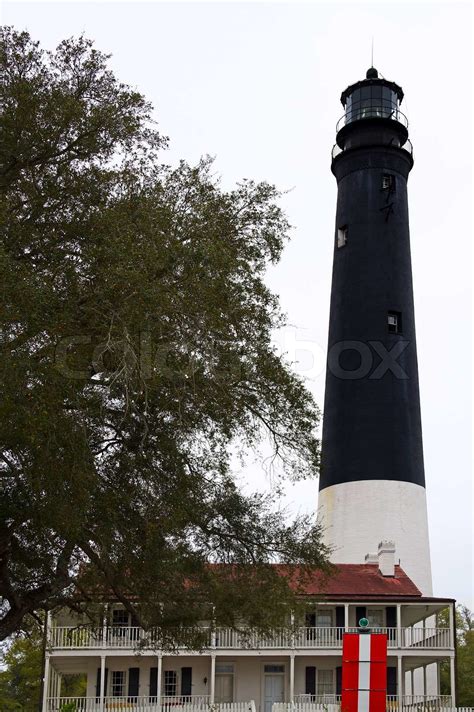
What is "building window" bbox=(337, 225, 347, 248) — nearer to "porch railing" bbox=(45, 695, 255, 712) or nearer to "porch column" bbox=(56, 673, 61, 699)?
"porch railing" bbox=(45, 695, 255, 712)

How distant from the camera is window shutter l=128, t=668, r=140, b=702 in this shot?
117ft

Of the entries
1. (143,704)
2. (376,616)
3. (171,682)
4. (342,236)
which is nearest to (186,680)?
(171,682)

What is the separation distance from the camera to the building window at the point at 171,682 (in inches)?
1407

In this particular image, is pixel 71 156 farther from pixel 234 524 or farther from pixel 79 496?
pixel 234 524

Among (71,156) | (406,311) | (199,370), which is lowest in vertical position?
(199,370)

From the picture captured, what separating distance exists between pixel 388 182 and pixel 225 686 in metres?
20.1

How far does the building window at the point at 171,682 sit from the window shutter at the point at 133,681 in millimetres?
1057

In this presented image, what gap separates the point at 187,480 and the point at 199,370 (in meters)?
1.98

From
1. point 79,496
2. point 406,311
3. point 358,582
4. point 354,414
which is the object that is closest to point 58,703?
point 358,582

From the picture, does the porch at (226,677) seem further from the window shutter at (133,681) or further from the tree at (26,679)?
the tree at (26,679)

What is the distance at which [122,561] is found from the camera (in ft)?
47.6

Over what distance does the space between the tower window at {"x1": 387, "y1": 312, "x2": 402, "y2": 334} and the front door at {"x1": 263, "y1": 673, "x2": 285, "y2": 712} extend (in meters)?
13.4

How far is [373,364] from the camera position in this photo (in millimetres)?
35844

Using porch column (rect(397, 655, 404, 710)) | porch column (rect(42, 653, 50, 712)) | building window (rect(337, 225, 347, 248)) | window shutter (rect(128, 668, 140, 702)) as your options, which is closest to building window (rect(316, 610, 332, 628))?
porch column (rect(397, 655, 404, 710))
